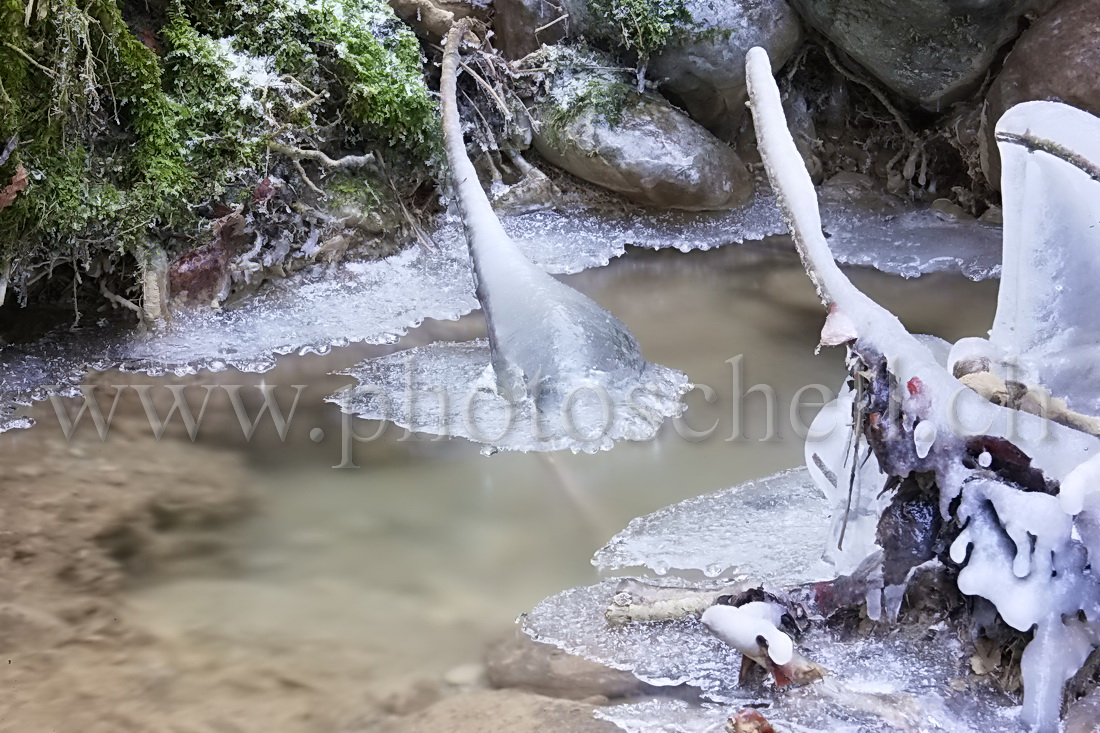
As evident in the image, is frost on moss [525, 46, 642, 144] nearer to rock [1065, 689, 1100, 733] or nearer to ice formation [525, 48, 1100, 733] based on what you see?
ice formation [525, 48, 1100, 733]

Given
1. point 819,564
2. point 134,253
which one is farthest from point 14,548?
point 819,564

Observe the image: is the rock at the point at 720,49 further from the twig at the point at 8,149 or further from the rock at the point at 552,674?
the rock at the point at 552,674

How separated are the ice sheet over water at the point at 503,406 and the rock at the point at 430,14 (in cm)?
215

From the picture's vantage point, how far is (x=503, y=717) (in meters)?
1.83

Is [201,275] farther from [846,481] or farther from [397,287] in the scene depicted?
[846,481]

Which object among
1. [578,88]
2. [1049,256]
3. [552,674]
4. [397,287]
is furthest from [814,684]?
[578,88]

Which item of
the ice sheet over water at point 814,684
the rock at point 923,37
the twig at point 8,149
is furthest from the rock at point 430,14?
the ice sheet over water at point 814,684

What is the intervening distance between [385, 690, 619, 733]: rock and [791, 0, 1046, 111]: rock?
376 cm

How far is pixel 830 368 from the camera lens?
3479mm

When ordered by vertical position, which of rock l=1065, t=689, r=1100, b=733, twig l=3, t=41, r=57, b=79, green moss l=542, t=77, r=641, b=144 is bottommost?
rock l=1065, t=689, r=1100, b=733

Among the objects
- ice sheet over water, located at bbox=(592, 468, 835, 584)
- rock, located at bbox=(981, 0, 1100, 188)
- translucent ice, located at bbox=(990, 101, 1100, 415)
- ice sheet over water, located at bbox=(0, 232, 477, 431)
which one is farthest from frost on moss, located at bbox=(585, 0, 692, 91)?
translucent ice, located at bbox=(990, 101, 1100, 415)

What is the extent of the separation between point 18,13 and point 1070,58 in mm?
4254

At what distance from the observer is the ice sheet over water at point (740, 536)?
2354mm

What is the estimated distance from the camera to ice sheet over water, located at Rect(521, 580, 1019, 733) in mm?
1776
